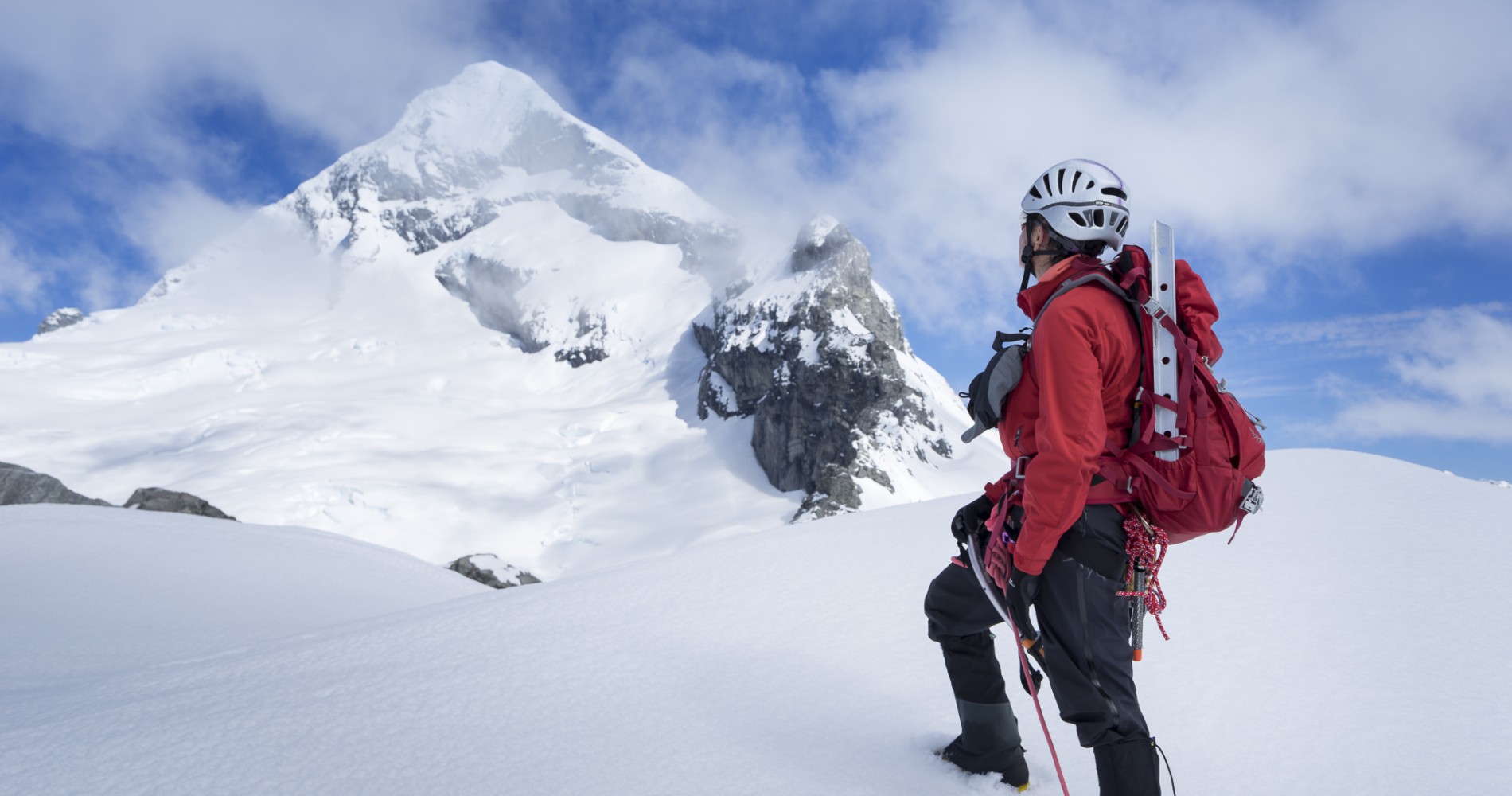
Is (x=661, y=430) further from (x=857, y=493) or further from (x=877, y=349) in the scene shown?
(x=857, y=493)

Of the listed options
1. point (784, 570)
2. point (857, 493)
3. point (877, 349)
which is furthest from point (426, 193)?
point (784, 570)

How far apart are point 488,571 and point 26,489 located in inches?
450

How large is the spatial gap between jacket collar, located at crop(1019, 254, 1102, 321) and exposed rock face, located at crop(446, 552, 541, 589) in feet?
40.8

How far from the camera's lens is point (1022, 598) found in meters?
2.79

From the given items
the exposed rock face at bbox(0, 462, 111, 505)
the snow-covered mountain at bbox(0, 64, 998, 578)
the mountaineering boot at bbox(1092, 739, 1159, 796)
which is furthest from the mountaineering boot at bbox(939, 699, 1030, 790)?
the snow-covered mountain at bbox(0, 64, 998, 578)

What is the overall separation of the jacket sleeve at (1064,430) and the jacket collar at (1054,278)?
23cm

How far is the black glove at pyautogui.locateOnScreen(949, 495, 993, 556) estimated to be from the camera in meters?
3.12

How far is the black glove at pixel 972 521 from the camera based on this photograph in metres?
3.12

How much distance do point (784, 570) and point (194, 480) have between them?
345 ft

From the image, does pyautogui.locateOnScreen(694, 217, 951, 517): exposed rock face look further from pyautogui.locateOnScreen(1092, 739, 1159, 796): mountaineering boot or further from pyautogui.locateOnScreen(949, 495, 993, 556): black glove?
pyautogui.locateOnScreen(1092, 739, 1159, 796): mountaineering boot

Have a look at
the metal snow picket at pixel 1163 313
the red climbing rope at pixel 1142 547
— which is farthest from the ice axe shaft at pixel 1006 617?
the metal snow picket at pixel 1163 313

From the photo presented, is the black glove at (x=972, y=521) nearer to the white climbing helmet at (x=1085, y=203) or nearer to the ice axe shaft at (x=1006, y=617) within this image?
the ice axe shaft at (x=1006, y=617)

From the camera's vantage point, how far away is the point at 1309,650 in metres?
4.36

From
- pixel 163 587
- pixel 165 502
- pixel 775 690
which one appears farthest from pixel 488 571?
pixel 775 690
